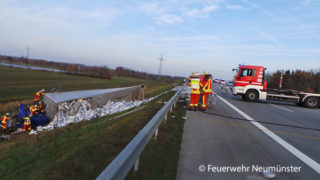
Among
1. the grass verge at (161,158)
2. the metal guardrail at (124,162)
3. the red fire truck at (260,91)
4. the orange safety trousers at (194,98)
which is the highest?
the red fire truck at (260,91)

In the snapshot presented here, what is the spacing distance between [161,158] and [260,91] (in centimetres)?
1429

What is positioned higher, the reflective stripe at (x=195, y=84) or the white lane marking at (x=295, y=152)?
the reflective stripe at (x=195, y=84)

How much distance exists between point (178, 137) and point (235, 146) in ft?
4.83

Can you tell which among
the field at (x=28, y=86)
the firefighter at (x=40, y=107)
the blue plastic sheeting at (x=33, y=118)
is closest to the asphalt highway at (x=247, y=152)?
the blue plastic sheeting at (x=33, y=118)

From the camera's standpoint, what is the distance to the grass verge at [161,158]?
3.54 metres

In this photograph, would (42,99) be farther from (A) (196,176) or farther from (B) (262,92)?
(B) (262,92)

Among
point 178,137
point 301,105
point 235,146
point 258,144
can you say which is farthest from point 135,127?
point 301,105

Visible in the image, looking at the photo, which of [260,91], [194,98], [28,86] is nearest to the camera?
[194,98]

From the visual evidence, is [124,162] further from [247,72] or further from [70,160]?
[247,72]

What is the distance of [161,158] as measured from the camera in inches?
168

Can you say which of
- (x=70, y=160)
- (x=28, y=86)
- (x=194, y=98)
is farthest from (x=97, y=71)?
(x=70, y=160)

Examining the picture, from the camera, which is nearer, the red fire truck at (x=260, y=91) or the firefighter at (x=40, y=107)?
the firefighter at (x=40, y=107)

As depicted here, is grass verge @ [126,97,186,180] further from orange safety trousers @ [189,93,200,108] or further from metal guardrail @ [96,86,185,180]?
orange safety trousers @ [189,93,200,108]

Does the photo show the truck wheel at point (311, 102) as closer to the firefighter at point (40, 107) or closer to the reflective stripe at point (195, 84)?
the reflective stripe at point (195, 84)
